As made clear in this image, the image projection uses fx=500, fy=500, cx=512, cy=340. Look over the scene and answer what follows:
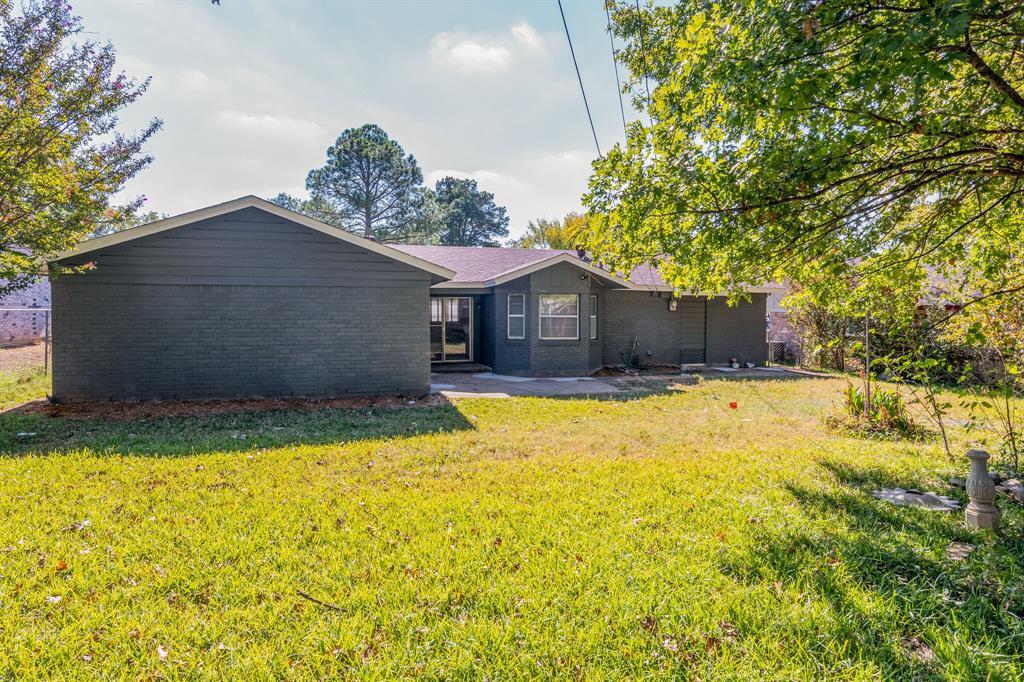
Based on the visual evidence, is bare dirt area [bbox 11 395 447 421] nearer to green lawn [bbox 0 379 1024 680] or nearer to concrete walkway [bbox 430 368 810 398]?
concrete walkway [bbox 430 368 810 398]

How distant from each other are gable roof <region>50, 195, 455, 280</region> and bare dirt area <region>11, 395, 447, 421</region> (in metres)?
2.54

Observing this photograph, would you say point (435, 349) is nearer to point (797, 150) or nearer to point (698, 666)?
point (797, 150)

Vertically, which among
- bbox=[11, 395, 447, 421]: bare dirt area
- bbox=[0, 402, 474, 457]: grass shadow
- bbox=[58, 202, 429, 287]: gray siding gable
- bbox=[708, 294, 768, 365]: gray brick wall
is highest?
bbox=[58, 202, 429, 287]: gray siding gable

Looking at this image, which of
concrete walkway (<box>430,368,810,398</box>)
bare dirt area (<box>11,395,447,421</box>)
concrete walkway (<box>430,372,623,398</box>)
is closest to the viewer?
bare dirt area (<box>11,395,447,421</box>)

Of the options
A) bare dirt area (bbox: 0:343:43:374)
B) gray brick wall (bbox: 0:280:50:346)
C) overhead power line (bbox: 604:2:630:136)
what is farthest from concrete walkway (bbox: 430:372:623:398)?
gray brick wall (bbox: 0:280:50:346)

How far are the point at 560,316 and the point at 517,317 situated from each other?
125cm

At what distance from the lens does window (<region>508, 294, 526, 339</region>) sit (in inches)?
567

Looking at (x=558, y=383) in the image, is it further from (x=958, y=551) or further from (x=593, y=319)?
(x=958, y=551)

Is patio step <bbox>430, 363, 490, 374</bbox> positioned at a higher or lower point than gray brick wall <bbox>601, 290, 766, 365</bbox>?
lower

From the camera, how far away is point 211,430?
734 cm

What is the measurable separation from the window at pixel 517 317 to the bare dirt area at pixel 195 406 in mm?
4723

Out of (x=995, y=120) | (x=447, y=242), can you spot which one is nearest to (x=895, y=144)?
(x=995, y=120)

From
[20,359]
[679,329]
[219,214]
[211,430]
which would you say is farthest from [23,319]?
[679,329]

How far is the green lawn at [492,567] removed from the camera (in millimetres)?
2439
